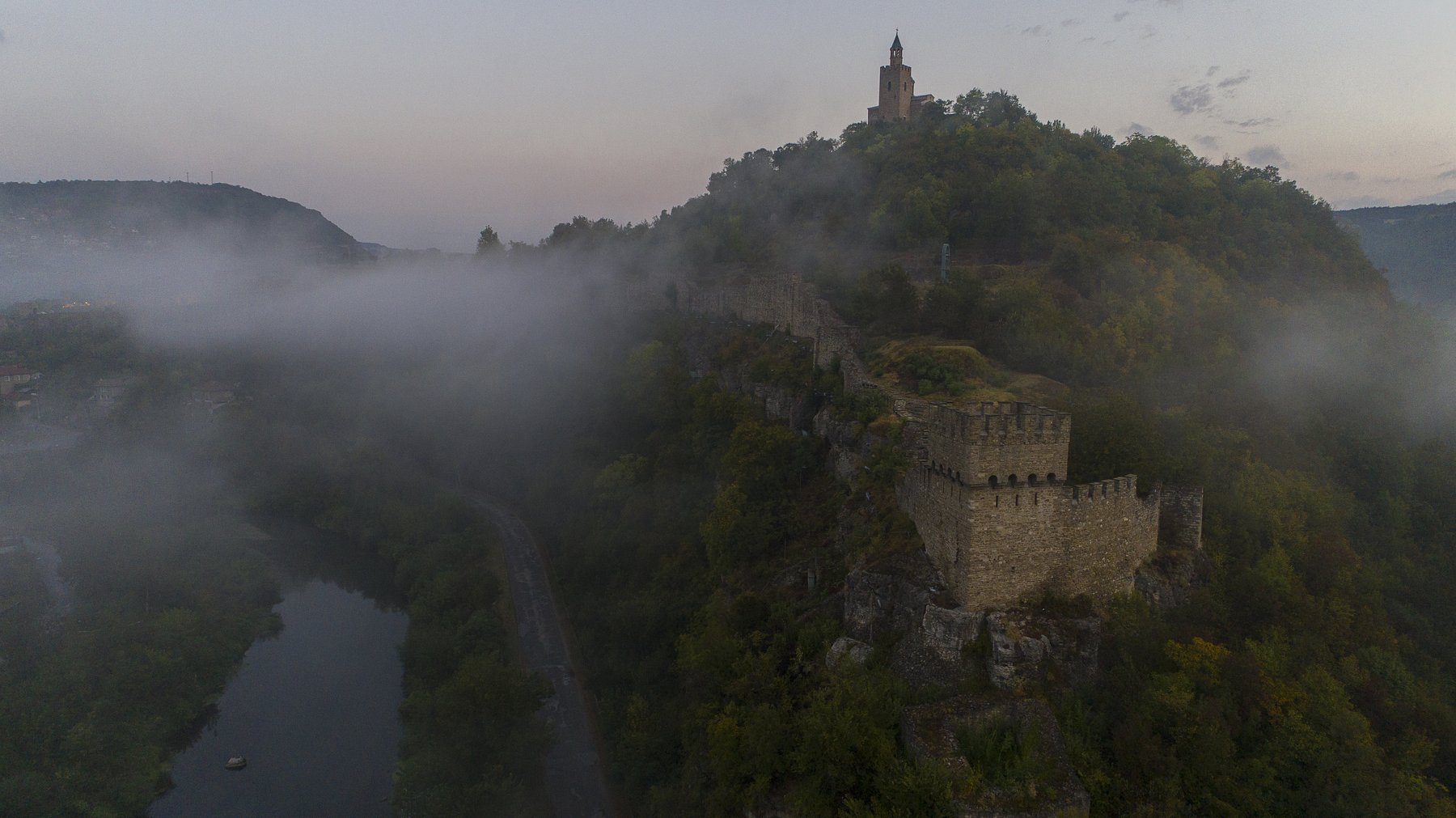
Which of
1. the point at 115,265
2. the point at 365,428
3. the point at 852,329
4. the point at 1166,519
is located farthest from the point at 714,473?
the point at 115,265

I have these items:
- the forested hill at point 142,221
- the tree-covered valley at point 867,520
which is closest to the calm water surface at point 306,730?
the tree-covered valley at point 867,520

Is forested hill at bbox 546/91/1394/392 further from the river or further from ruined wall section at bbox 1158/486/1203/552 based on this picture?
the river

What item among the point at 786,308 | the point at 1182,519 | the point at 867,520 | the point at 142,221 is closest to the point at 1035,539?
the point at 1182,519

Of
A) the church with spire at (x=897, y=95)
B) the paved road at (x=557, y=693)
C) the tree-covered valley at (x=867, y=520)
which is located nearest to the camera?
the tree-covered valley at (x=867, y=520)

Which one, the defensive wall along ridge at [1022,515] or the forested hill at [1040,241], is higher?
the forested hill at [1040,241]

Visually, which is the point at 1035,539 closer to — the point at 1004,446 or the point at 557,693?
the point at 1004,446

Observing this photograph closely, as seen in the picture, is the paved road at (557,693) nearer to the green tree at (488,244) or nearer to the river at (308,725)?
the river at (308,725)
